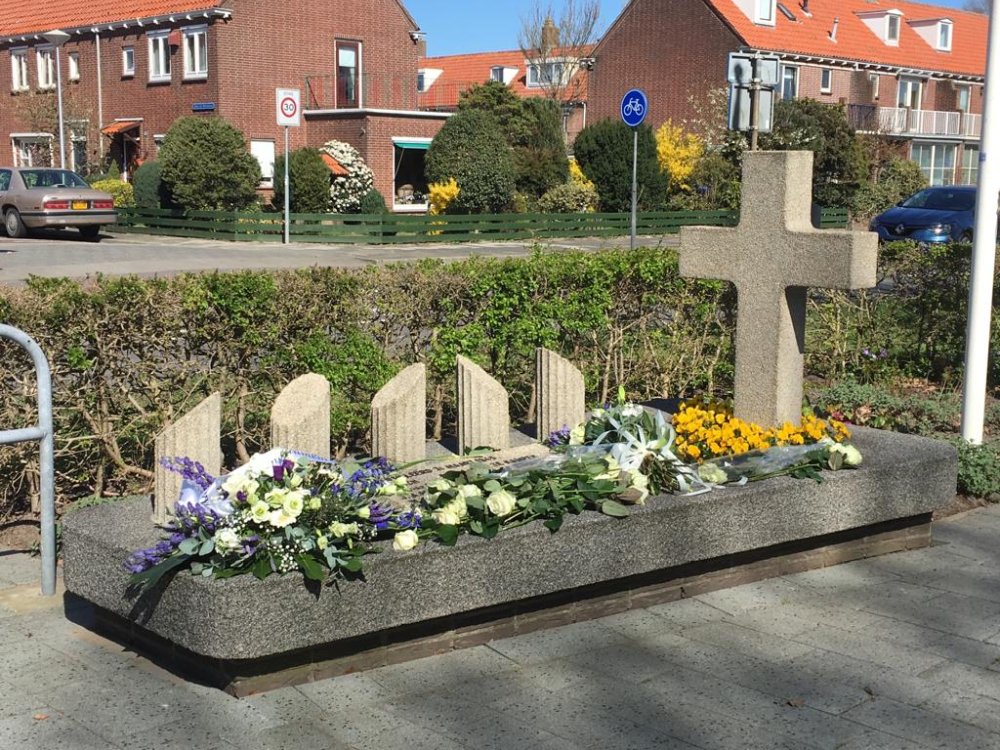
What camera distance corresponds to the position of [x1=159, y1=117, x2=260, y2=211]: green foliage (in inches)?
1121

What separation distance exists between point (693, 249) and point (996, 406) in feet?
12.7

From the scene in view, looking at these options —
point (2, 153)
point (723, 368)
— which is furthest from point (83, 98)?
point (723, 368)

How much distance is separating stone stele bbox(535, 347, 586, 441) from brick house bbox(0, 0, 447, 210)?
29.4m

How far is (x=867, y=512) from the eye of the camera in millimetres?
5824

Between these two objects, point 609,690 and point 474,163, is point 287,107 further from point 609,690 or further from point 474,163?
point 609,690

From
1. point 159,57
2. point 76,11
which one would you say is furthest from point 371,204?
point 76,11

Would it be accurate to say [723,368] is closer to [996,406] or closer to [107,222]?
[996,406]

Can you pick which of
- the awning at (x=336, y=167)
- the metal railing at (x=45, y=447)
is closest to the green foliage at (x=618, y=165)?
the awning at (x=336, y=167)

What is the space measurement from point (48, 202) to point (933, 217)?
18.5 m

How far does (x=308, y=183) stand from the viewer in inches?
1160

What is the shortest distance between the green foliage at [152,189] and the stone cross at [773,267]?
2586 centimetres

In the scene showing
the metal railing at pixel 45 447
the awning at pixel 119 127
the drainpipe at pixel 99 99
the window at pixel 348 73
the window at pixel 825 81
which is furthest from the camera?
the window at pixel 825 81

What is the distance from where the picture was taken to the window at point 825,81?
4900 centimetres

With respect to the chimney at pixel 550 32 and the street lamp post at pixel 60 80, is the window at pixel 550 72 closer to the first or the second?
the chimney at pixel 550 32
